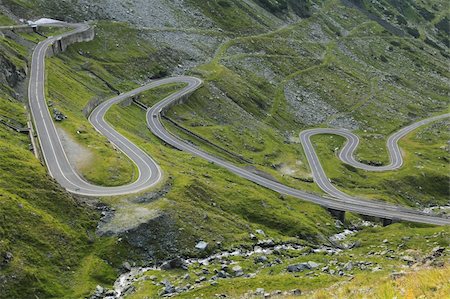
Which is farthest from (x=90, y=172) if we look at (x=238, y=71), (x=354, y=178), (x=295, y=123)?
(x=238, y=71)

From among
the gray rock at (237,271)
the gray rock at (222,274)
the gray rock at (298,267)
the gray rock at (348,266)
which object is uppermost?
the gray rock at (222,274)

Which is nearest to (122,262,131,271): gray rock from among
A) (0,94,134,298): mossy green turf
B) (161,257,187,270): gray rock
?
(0,94,134,298): mossy green turf

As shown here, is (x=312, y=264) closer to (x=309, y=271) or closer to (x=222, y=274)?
(x=309, y=271)

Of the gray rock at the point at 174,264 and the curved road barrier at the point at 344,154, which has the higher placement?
the gray rock at the point at 174,264

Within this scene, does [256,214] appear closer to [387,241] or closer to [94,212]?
[387,241]

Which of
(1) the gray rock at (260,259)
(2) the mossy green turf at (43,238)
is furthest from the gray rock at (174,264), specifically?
(1) the gray rock at (260,259)

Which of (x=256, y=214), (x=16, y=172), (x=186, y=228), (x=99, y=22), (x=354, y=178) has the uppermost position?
(x=99, y=22)

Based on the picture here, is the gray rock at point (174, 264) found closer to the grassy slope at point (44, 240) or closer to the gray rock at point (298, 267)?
the grassy slope at point (44, 240)

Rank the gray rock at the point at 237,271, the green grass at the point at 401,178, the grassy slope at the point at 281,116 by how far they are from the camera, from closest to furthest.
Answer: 1. the gray rock at the point at 237,271
2. the green grass at the point at 401,178
3. the grassy slope at the point at 281,116
